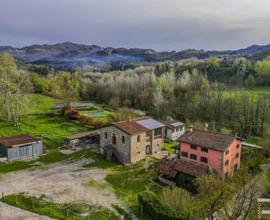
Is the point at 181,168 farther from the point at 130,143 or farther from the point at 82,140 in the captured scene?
the point at 82,140

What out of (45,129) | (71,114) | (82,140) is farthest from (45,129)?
(82,140)

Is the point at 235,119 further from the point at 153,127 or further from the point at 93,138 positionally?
the point at 93,138

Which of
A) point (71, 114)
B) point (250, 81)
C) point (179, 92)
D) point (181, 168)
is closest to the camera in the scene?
point (181, 168)

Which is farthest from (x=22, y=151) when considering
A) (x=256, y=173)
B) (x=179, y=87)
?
(x=179, y=87)

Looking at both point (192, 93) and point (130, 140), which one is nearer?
point (130, 140)

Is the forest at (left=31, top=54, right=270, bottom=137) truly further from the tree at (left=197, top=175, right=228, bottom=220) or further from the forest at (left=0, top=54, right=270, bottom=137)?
the tree at (left=197, top=175, right=228, bottom=220)

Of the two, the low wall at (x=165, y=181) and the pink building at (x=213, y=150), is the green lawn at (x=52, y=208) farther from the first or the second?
the pink building at (x=213, y=150)

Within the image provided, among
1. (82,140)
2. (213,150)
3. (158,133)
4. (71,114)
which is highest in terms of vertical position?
(213,150)

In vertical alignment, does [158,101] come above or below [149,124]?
below
